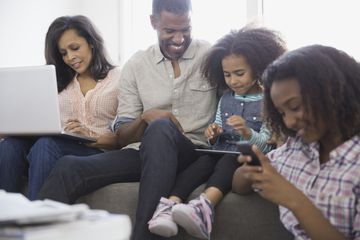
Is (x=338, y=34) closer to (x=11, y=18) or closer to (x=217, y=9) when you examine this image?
(x=217, y=9)

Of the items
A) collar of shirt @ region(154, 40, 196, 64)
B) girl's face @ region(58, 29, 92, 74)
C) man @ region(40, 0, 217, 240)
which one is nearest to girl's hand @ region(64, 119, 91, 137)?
man @ region(40, 0, 217, 240)

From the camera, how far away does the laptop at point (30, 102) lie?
159 cm

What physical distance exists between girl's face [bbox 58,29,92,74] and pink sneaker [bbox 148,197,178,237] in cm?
85

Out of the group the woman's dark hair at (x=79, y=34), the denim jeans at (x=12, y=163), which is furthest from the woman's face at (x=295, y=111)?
the woman's dark hair at (x=79, y=34)

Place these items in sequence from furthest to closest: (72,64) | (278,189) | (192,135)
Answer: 1. (72,64)
2. (192,135)
3. (278,189)

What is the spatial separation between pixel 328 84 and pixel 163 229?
52 centimetres

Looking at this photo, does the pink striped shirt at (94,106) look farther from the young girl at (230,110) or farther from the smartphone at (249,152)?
the smartphone at (249,152)

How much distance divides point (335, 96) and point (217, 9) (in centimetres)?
171

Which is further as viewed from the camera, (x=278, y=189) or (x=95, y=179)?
(x=95, y=179)

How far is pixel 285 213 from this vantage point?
108 cm

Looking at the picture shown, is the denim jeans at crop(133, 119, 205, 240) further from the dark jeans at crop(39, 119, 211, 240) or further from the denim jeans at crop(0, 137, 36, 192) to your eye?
the denim jeans at crop(0, 137, 36, 192)

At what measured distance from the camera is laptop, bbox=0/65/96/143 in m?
1.59

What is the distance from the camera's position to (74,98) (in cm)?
192

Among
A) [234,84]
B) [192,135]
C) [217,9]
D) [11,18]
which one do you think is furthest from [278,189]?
[11,18]
